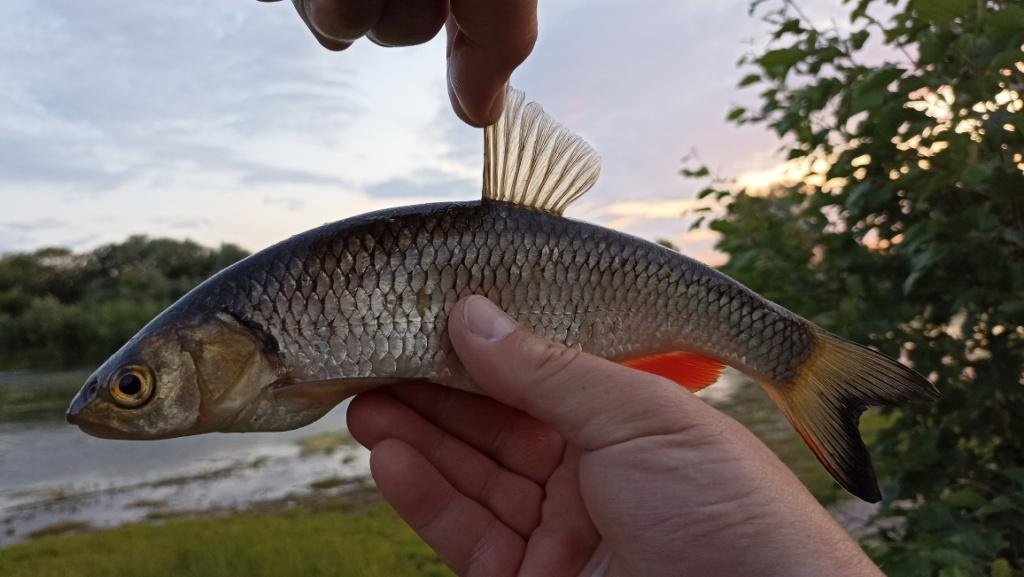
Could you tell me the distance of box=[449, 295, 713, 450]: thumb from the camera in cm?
180

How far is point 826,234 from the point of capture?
3.59m

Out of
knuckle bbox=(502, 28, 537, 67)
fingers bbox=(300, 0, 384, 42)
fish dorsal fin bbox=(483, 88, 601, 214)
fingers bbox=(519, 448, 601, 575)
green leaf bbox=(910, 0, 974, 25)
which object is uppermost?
green leaf bbox=(910, 0, 974, 25)

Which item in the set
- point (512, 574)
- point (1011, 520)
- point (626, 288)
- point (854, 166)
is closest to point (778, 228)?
point (854, 166)

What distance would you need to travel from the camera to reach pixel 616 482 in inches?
72.7

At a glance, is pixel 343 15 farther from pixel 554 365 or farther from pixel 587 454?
pixel 587 454

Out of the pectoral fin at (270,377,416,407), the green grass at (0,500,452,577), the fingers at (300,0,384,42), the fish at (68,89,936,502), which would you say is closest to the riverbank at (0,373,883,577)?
the green grass at (0,500,452,577)

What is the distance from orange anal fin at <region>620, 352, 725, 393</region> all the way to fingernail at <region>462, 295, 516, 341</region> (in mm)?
446

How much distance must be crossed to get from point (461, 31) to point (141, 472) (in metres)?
7.92

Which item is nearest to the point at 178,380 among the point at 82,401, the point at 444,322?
the point at 82,401

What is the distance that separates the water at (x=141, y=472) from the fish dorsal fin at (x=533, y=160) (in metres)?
5.51

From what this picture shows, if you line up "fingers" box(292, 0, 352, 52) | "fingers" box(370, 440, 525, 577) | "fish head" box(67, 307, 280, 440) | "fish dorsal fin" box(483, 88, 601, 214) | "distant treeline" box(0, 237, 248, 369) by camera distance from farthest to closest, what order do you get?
"distant treeline" box(0, 237, 248, 369) → "fingers" box(370, 440, 525, 577) → "fish dorsal fin" box(483, 88, 601, 214) → "fish head" box(67, 307, 280, 440) → "fingers" box(292, 0, 352, 52)

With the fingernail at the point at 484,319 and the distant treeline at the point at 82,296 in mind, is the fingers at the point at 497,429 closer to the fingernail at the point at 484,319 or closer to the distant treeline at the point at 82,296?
the fingernail at the point at 484,319

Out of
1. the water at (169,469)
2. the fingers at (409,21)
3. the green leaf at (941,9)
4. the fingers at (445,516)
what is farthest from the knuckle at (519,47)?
the water at (169,469)

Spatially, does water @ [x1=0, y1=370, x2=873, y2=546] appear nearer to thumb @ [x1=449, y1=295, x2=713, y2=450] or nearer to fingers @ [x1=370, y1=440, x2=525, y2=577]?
fingers @ [x1=370, y1=440, x2=525, y2=577]
